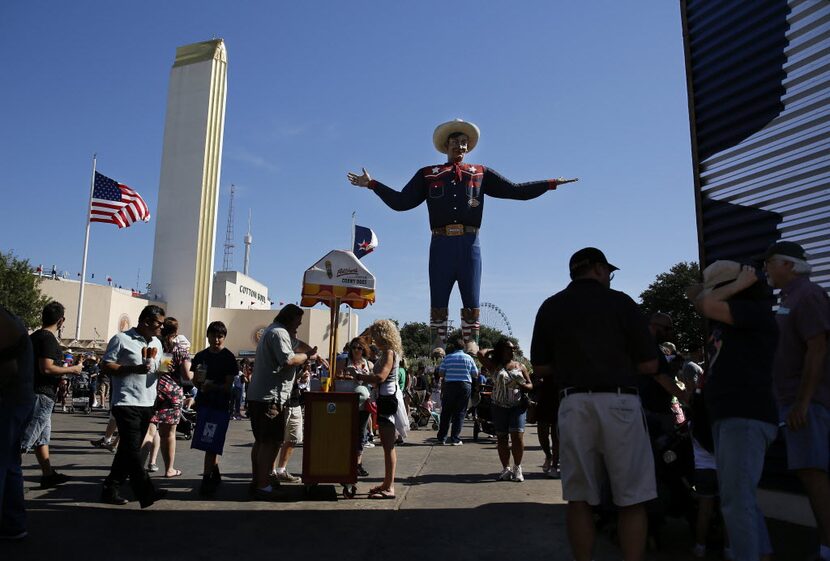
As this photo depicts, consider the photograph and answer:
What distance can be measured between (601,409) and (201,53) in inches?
1568

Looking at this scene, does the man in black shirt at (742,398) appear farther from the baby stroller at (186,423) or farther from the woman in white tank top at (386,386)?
the baby stroller at (186,423)

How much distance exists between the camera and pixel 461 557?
3945mm

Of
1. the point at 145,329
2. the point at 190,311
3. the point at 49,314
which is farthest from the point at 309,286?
the point at 190,311

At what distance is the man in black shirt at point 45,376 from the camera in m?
5.71

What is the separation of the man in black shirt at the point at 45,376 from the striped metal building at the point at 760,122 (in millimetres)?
6261

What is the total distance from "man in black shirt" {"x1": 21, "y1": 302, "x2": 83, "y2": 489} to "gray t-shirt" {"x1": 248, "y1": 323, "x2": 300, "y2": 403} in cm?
171

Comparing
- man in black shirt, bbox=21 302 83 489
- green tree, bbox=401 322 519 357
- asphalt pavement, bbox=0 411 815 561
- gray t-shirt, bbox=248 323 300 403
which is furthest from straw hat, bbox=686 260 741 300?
green tree, bbox=401 322 519 357

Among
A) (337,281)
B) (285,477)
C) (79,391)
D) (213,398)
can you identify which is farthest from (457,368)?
(79,391)

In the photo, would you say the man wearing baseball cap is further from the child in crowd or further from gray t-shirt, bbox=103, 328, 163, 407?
gray t-shirt, bbox=103, 328, 163, 407

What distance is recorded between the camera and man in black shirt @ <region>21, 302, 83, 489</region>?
5.71 meters

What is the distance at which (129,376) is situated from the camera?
5.56 m

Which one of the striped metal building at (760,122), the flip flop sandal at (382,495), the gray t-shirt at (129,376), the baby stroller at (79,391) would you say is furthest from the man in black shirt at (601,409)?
the baby stroller at (79,391)

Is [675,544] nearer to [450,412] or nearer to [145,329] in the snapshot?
[145,329]

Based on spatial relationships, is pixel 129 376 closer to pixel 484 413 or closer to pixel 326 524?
pixel 326 524
